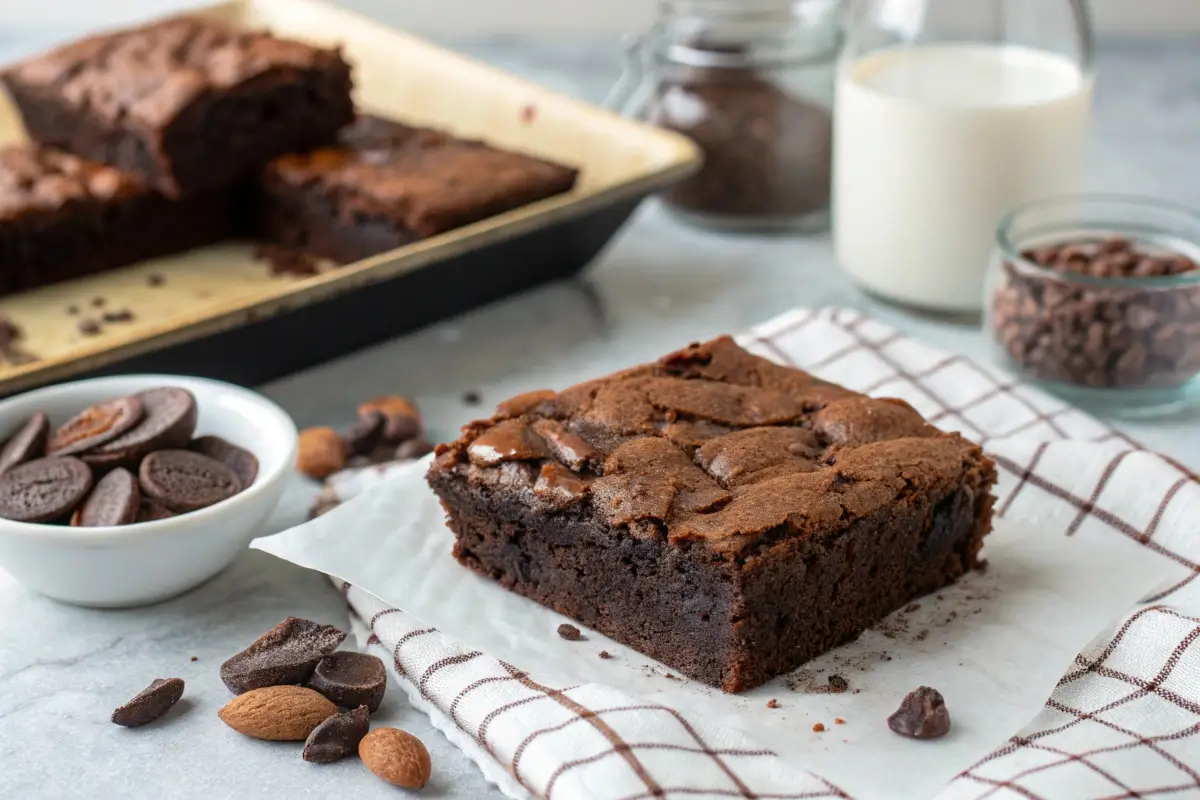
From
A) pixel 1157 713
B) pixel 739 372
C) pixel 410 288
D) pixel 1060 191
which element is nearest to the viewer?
pixel 1157 713

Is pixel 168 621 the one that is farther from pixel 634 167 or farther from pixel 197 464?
pixel 634 167

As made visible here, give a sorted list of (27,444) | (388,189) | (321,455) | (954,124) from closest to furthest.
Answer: (27,444) → (321,455) → (954,124) → (388,189)

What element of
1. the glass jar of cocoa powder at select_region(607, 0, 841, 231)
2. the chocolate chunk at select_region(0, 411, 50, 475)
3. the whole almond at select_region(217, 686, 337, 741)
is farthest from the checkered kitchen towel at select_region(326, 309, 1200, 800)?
the glass jar of cocoa powder at select_region(607, 0, 841, 231)

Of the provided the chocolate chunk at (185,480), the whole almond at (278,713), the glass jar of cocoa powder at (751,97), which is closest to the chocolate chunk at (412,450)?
the chocolate chunk at (185,480)

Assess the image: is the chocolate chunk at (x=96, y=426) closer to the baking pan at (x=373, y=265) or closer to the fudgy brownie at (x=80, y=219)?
the baking pan at (x=373, y=265)

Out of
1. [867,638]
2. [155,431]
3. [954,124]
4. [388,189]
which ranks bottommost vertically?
Result: [867,638]

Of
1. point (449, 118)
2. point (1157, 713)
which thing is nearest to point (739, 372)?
point (1157, 713)

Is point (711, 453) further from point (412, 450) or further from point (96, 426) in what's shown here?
point (96, 426)

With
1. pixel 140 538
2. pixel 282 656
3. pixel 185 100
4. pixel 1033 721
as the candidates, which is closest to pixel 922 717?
pixel 1033 721
